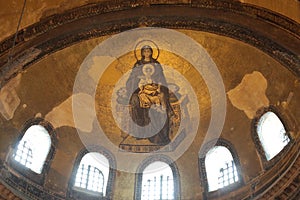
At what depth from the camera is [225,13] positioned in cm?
1378

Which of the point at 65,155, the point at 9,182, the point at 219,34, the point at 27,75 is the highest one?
the point at 219,34

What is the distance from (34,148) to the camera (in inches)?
575

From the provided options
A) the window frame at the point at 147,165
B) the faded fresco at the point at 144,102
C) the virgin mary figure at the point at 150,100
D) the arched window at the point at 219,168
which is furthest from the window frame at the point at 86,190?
the arched window at the point at 219,168

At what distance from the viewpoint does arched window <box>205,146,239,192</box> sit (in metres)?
14.4

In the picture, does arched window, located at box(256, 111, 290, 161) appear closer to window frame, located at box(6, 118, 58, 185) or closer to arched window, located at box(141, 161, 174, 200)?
arched window, located at box(141, 161, 174, 200)

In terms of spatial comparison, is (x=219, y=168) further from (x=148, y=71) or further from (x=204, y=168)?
(x=148, y=71)

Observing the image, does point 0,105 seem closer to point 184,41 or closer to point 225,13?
point 184,41

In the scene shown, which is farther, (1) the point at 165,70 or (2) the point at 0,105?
(1) the point at 165,70

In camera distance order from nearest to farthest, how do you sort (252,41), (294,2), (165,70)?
(294,2) < (252,41) < (165,70)

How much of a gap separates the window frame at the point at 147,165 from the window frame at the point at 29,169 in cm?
253

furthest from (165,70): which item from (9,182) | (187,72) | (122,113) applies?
(9,182)

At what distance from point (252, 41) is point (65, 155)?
5995mm

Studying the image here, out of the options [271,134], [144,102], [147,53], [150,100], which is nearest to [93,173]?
[144,102]

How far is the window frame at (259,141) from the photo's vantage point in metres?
13.2
